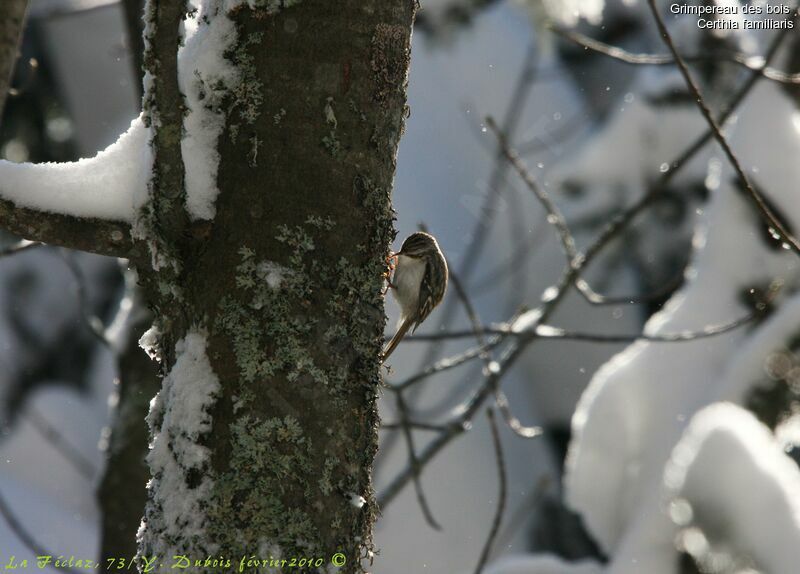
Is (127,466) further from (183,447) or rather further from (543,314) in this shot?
(183,447)

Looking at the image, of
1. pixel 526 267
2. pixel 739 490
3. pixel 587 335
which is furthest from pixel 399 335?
pixel 526 267

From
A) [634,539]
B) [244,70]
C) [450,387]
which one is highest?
[450,387]

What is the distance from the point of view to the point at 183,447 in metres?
1.19

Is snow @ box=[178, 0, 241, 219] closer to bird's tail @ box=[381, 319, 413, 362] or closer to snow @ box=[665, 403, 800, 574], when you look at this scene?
bird's tail @ box=[381, 319, 413, 362]

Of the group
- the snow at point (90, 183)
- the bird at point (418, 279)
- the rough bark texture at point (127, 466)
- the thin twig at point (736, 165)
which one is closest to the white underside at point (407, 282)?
the bird at point (418, 279)

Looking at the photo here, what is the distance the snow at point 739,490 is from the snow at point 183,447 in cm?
218

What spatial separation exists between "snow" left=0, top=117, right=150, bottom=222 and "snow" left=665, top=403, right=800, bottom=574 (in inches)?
91.5

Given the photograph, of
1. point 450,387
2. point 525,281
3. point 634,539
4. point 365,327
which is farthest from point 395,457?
point 365,327

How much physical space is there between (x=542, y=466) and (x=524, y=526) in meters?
0.42

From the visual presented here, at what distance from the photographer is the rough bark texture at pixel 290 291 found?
117 cm

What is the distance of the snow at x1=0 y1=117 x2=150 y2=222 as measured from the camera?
3.97ft

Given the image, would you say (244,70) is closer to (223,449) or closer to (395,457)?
(223,449)

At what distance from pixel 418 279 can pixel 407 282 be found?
0.06 metres

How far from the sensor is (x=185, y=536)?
3.79ft
